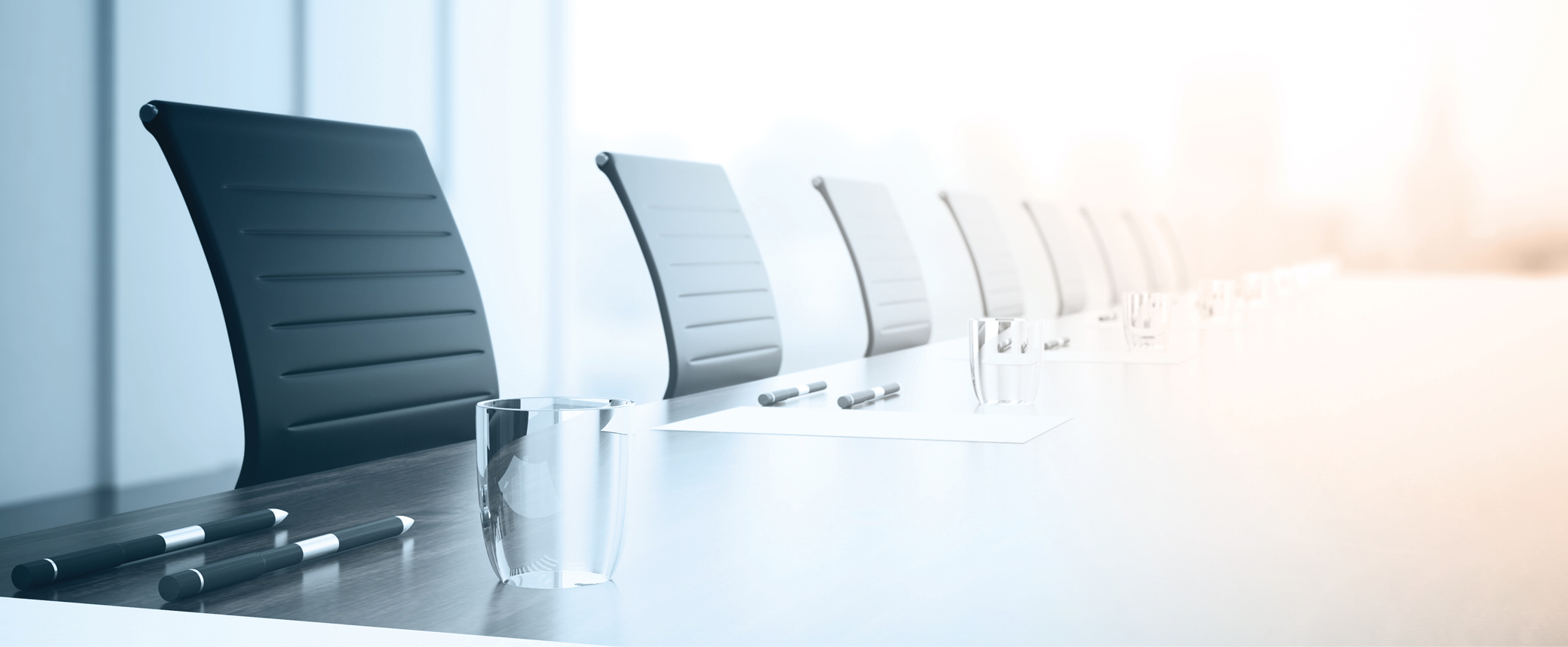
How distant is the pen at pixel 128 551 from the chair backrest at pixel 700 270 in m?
1.48

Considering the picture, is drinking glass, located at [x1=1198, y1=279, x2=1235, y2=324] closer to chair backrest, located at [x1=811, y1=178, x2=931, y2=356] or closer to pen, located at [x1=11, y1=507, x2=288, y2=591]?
chair backrest, located at [x1=811, y1=178, x2=931, y2=356]

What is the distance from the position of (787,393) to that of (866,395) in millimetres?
99

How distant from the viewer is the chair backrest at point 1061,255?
506cm

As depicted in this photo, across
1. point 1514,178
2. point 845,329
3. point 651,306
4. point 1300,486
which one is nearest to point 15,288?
point 651,306

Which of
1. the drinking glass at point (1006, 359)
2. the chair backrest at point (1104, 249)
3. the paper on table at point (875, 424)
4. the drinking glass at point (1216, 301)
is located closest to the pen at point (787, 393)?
the paper on table at point (875, 424)

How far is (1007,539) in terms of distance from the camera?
70cm

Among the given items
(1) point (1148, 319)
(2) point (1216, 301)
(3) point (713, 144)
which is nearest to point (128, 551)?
(1) point (1148, 319)

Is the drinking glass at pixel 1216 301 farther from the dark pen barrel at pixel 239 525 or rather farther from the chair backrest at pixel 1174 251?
the chair backrest at pixel 1174 251

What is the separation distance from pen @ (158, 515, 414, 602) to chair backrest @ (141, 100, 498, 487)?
35.0 inches

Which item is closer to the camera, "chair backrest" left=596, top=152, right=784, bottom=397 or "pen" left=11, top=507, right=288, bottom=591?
"pen" left=11, top=507, right=288, bottom=591

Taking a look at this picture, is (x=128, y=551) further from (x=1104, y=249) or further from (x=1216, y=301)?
(x=1104, y=249)

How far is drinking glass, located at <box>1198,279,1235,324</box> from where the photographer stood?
2.86m

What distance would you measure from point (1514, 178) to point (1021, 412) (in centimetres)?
1150

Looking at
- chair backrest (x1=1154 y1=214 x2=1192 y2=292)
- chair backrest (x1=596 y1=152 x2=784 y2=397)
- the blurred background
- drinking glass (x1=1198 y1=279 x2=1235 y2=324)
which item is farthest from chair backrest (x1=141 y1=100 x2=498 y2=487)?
chair backrest (x1=1154 y1=214 x2=1192 y2=292)
